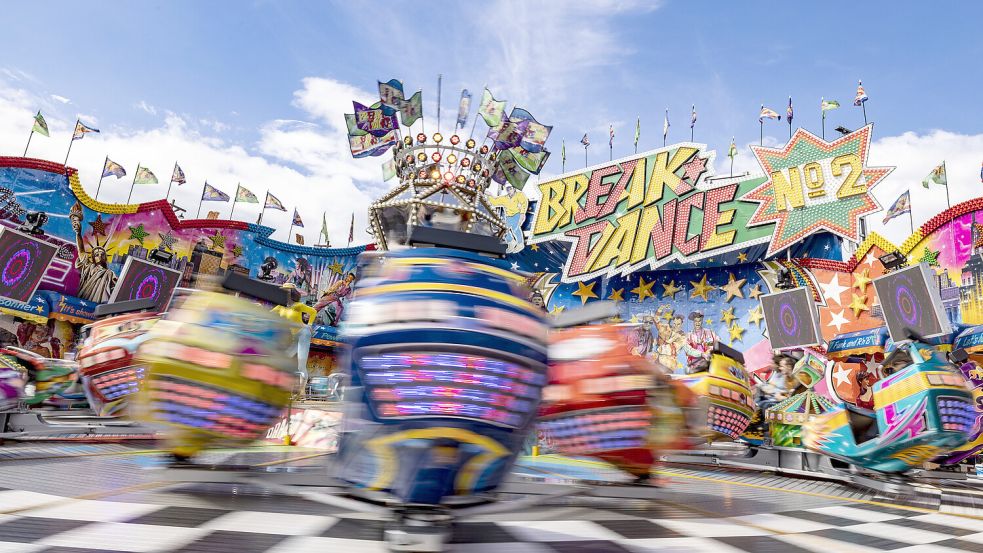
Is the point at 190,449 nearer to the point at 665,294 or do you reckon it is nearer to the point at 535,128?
the point at 535,128

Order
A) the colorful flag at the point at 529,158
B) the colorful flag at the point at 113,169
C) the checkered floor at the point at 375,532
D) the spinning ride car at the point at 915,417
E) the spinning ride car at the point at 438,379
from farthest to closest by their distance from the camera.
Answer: the colorful flag at the point at 113,169
the colorful flag at the point at 529,158
the spinning ride car at the point at 915,417
the checkered floor at the point at 375,532
the spinning ride car at the point at 438,379

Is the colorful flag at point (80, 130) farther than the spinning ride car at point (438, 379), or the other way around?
the colorful flag at point (80, 130)

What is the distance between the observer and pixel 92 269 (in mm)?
21938

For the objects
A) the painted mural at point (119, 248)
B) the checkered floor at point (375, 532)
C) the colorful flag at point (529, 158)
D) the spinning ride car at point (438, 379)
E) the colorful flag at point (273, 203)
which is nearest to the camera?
the spinning ride car at point (438, 379)

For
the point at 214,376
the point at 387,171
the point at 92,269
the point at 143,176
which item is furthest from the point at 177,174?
the point at 214,376

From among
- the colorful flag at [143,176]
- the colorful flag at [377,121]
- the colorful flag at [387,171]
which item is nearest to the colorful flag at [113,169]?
the colorful flag at [143,176]

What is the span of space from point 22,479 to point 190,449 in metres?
1.33

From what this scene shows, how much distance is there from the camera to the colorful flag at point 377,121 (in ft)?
24.1

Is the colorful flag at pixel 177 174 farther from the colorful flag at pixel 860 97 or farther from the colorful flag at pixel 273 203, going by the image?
the colorful flag at pixel 860 97

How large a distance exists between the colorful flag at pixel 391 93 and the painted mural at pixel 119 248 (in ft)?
38.7

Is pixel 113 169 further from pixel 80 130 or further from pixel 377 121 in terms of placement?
pixel 377 121

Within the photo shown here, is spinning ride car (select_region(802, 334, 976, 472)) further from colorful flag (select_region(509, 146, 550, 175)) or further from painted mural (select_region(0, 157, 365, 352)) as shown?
painted mural (select_region(0, 157, 365, 352))

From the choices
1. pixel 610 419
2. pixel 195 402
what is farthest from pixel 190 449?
pixel 610 419

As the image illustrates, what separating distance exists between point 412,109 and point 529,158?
5.39ft
